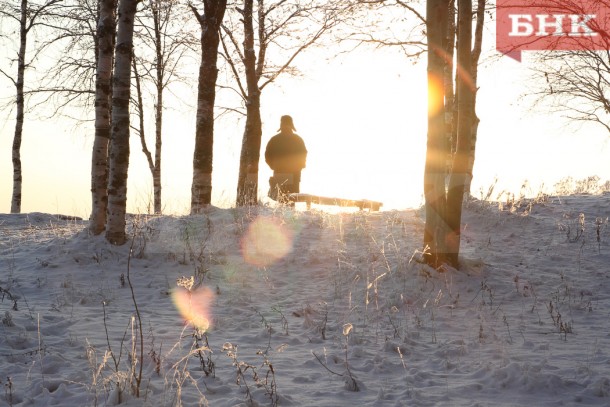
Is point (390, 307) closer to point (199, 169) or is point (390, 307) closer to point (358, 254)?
point (358, 254)

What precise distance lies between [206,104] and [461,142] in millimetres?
5432

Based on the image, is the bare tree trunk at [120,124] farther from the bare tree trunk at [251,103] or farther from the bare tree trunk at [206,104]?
the bare tree trunk at [251,103]

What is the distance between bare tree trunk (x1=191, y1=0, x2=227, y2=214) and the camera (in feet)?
36.2

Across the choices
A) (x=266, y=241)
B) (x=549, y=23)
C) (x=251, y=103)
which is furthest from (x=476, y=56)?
(x=266, y=241)

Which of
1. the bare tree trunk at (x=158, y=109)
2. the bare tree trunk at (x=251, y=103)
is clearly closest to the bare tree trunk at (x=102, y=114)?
the bare tree trunk at (x=251, y=103)

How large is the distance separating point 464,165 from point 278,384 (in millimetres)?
4732

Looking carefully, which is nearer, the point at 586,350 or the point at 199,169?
the point at 586,350

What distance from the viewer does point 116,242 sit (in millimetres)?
9117

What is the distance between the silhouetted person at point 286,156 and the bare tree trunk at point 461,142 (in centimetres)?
667

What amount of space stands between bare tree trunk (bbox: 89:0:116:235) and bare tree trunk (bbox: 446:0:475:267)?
18.5ft

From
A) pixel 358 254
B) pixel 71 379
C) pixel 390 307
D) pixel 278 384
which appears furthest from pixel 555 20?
pixel 71 379

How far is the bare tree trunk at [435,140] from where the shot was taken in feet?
25.1

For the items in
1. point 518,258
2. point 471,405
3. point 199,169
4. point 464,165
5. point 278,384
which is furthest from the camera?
point 199,169

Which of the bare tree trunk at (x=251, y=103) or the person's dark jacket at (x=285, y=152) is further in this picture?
the bare tree trunk at (x=251, y=103)
